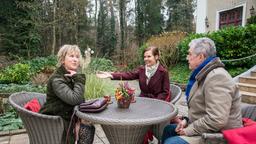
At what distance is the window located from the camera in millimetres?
12506

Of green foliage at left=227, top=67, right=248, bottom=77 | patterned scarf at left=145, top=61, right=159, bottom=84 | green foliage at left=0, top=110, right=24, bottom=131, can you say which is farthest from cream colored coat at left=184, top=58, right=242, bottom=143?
green foliage at left=227, top=67, right=248, bottom=77

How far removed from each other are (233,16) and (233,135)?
39.5ft

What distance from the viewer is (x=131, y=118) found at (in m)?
2.48

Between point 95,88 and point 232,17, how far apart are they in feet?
31.7

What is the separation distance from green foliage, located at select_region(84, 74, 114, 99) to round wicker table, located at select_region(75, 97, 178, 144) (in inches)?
100

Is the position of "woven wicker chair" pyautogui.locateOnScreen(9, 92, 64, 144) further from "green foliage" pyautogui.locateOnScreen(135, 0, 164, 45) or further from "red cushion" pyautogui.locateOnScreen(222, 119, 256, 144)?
"green foliage" pyautogui.locateOnScreen(135, 0, 164, 45)

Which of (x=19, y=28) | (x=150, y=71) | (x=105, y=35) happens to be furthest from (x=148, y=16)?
(x=150, y=71)

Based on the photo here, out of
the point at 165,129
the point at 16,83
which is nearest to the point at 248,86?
the point at 165,129

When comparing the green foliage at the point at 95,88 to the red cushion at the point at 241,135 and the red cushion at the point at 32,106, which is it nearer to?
the red cushion at the point at 32,106

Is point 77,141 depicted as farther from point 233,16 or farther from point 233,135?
point 233,16

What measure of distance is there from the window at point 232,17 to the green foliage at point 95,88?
884cm

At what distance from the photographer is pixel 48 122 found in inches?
99.1

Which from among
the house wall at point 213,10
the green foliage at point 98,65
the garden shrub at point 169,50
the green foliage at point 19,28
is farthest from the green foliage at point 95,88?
the green foliage at point 19,28

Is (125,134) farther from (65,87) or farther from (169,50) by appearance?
(169,50)
